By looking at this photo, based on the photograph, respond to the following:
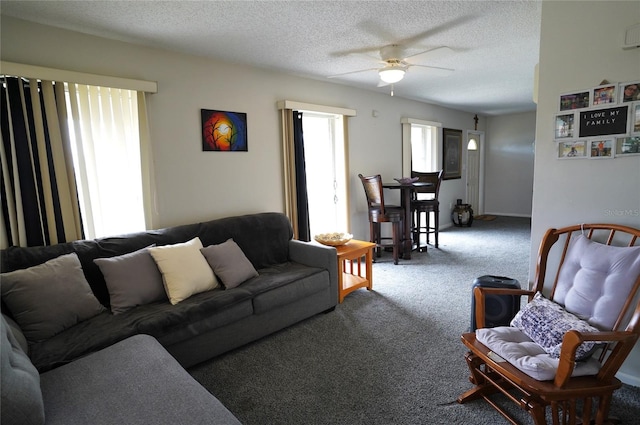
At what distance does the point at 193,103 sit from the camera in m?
3.08

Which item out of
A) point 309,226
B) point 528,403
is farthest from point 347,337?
point 309,226

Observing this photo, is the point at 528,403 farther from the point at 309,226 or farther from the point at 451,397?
the point at 309,226

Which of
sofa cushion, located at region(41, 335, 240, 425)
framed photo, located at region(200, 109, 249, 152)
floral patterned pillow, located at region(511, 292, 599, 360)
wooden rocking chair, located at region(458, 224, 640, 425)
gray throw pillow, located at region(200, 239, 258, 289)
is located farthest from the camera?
framed photo, located at region(200, 109, 249, 152)

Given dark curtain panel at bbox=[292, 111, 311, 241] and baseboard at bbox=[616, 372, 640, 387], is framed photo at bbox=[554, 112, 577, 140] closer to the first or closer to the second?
baseboard at bbox=[616, 372, 640, 387]

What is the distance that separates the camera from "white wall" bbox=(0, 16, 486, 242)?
2.41 metres

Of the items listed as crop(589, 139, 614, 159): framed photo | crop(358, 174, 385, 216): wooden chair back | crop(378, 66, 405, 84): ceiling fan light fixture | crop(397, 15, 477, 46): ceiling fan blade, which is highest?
crop(397, 15, 477, 46): ceiling fan blade

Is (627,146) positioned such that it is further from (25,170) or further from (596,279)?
(25,170)

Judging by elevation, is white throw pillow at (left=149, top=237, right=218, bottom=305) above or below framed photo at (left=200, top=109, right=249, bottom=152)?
below

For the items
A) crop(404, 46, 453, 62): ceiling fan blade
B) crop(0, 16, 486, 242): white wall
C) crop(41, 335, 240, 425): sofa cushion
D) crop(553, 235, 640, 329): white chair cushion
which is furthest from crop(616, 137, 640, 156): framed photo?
crop(0, 16, 486, 242): white wall

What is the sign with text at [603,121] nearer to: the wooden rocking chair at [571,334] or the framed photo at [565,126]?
the framed photo at [565,126]

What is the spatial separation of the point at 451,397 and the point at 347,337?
A: 890mm

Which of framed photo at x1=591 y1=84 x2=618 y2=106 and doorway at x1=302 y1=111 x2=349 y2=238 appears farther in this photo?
doorway at x1=302 y1=111 x2=349 y2=238

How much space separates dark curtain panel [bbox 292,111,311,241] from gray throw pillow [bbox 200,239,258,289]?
4.00 ft

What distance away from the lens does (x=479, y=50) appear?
3176 mm
